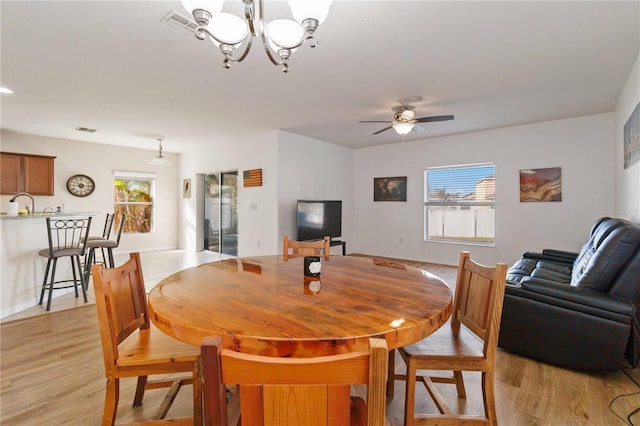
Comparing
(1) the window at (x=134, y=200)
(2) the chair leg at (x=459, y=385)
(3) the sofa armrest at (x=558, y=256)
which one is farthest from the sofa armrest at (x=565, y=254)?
(1) the window at (x=134, y=200)

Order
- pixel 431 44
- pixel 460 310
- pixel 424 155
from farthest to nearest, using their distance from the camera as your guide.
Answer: pixel 424 155 → pixel 431 44 → pixel 460 310

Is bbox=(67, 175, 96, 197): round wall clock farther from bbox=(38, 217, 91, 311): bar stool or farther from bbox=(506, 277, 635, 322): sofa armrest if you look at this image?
bbox=(506, 277, 635, 322): sofa armrest

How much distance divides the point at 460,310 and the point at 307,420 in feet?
4.25

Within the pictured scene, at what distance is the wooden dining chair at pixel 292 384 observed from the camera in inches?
23.4

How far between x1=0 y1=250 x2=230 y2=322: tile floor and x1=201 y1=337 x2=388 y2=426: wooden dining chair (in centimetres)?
383

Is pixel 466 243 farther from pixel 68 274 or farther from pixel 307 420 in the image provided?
pixel 68 274

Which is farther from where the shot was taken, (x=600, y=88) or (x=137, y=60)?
(x=600, y=88)

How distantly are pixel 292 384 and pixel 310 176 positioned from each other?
5613mm

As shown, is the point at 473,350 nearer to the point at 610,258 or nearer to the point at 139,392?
the point at 610,258

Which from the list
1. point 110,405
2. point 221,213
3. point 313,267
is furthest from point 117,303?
point 221,213

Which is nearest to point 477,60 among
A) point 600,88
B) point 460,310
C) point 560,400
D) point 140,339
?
point 600,88

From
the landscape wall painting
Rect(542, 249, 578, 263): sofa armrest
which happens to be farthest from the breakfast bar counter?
the landscape wall painting

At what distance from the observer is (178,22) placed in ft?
7.32

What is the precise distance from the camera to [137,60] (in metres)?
2.84
